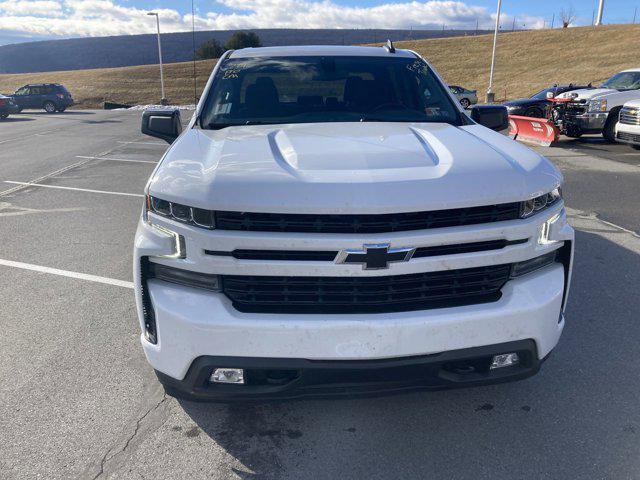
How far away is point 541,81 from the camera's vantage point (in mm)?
44031

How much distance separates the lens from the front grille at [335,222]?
2.25m

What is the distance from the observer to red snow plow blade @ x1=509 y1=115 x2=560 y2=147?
13.1 metres

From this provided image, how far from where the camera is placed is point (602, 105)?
13656 mm

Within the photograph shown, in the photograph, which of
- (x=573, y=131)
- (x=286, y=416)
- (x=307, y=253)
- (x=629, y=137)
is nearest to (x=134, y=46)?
(x=573, y=131)

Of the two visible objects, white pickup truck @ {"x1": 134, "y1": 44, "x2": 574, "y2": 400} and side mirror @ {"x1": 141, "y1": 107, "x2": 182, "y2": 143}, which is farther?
side mirror @ {"x1": 141, "y1": 107, "x2": 182, "y2": 143}

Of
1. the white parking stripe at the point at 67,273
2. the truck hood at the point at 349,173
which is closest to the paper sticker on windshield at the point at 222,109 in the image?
the truck hood at the point at 349,173

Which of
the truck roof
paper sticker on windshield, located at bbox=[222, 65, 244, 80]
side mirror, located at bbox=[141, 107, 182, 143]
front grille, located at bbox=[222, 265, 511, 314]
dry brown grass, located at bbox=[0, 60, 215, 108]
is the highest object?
the truck roof

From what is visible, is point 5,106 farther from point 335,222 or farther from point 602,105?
point 335,222

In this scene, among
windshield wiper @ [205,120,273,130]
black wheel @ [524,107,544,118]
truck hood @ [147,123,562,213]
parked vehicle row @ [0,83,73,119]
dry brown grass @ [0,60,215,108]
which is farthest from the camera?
dry brown grass @ [0,60,215,108]

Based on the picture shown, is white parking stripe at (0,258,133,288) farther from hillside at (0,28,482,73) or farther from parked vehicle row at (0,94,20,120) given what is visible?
hillside at (0,28,482,73)

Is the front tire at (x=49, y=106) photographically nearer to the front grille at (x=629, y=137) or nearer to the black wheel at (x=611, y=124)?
the black wheel at (x=611, y=124)

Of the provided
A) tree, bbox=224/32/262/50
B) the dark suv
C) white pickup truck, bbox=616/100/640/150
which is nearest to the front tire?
the dark suv

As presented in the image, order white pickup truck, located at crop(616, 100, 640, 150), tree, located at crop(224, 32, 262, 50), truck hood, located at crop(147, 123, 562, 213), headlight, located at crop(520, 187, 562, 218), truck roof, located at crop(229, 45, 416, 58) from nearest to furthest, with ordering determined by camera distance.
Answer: truck hood, located at crop(147, 123, 562, 213) < headlight, located at crop(520, 187, 562, 218) < truck roof, located at crop(229, 45, 416, 58) < white pickup truck, located at crop(616, 100, 640, 150) < tree, located at crop(224, 32, 262, 50)

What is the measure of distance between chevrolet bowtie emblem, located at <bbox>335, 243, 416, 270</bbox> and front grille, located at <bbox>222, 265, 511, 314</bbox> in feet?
0.26
